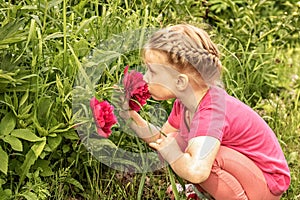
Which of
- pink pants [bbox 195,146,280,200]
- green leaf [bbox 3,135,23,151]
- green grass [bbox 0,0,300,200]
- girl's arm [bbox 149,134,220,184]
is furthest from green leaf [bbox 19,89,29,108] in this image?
pink pants [bbox 195,146,280,200]

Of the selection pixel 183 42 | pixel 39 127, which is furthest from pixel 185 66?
pixel 39 127

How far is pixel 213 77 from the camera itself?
267 centimetres

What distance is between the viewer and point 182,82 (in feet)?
8.55

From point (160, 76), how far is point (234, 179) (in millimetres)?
502

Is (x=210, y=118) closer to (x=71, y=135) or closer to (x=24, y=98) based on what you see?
(x=71, y=135)

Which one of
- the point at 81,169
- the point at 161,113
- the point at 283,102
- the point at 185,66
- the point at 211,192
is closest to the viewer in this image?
the point at 185,66

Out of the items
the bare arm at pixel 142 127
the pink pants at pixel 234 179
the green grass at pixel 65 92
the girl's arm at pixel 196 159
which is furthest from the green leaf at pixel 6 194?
the pink pants at pixel 234 179

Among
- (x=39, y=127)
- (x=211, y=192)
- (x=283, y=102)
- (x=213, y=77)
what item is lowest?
(x=283, y=102)

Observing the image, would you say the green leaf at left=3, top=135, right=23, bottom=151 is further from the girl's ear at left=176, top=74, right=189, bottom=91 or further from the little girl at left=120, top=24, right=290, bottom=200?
the girl's ear at left=176, top=74, right=189, bottom=91

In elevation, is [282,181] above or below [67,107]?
below

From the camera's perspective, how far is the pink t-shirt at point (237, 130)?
2.62 meters

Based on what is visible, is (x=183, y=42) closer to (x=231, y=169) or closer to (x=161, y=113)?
(x=231, y=169)

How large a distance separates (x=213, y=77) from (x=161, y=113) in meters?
0.66

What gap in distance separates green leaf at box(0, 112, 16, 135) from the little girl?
0.43 meters
